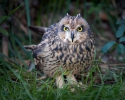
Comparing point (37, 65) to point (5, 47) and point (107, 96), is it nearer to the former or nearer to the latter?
point (5, 47)

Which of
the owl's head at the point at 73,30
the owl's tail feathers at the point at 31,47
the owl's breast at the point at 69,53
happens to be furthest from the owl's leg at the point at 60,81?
the owl's tail feathers at the point at 31,47

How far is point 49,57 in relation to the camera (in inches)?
136

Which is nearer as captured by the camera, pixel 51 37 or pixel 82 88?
pixel 82 88

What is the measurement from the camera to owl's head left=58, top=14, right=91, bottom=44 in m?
3.24

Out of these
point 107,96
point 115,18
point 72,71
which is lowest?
point 107,96

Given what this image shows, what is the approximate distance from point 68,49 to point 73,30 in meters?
0.25

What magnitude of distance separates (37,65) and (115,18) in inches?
85.3

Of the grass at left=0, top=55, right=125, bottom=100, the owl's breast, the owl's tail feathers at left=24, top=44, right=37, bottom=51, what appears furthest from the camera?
the owl's tail feathers at left=24, top=44, right=37, bottom=51

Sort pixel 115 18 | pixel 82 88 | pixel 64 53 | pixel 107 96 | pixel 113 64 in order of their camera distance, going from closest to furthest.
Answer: pixel 107 96, pixel 82 88, pixel 64 53, pixel 113 64, pixel 115 18

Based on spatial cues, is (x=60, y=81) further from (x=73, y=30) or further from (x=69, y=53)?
(x=73, y=30)

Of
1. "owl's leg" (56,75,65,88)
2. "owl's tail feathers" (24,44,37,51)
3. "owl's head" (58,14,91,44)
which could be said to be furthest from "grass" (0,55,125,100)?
"owl's tail feathers" (24,44,37,51)

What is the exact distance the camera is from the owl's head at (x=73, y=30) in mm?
3240

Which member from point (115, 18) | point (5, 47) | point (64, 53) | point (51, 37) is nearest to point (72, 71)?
point (64, 53)

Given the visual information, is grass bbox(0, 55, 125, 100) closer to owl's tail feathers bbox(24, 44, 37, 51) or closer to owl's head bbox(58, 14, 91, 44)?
owl's head bbox(58, 14, 91, 44)
